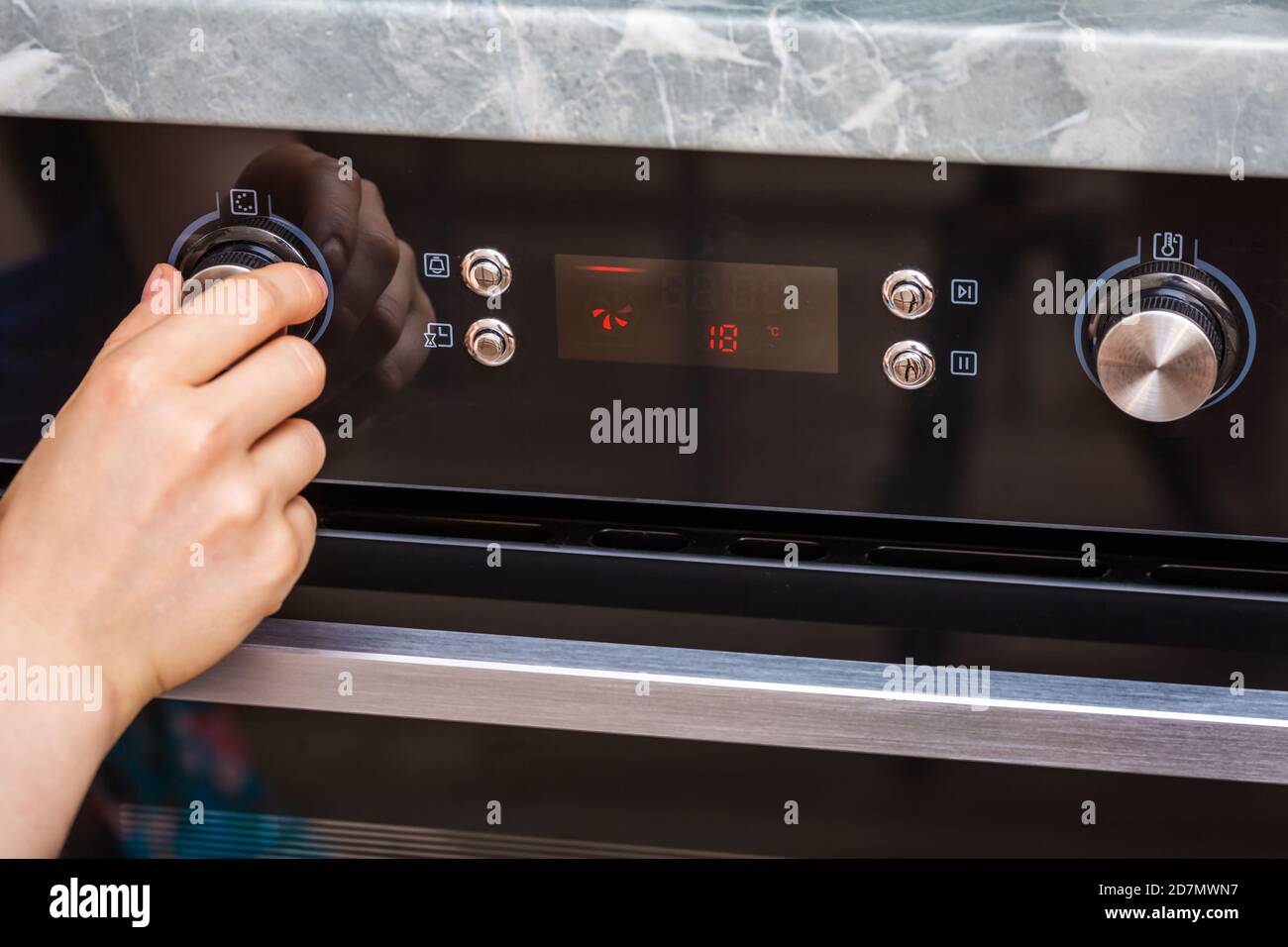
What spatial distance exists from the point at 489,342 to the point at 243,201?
0.35 ft

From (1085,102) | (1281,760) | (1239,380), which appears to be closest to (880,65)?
(1085,102)

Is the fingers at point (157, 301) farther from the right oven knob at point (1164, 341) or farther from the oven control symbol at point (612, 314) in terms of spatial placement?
the right oven knob at point (1164, 341)

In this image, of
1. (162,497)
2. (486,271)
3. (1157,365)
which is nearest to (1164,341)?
(1157,365)

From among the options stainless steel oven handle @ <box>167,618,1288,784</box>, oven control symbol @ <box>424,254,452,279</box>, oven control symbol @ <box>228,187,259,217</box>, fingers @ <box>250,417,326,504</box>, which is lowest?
stainless steel oven handle @ <box>167,618,1288,784</box>

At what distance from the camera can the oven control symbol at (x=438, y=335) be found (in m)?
0.49

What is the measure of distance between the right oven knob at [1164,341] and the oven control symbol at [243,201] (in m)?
0.31

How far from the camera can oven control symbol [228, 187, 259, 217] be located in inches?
18.8

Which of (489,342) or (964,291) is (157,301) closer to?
(489,342)

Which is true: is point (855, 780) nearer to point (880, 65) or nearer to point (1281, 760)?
point (1281, 760)

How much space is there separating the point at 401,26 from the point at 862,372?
206mm

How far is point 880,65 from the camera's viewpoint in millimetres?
414

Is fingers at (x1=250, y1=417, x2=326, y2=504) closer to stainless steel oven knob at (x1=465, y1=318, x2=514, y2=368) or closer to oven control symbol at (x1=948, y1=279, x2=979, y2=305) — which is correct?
stainless steel oven knob at (x1=465, y1=318, x2=514, y2=368)

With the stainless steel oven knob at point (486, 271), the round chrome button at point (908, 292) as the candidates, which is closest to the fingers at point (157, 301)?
the stainless steel oven knob at point (486, 271)

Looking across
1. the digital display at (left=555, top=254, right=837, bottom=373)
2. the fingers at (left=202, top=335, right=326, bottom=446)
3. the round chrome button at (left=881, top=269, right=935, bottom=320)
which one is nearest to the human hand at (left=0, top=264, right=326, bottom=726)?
the fingers at (left=202, top=335, right=326, bottom=446)
